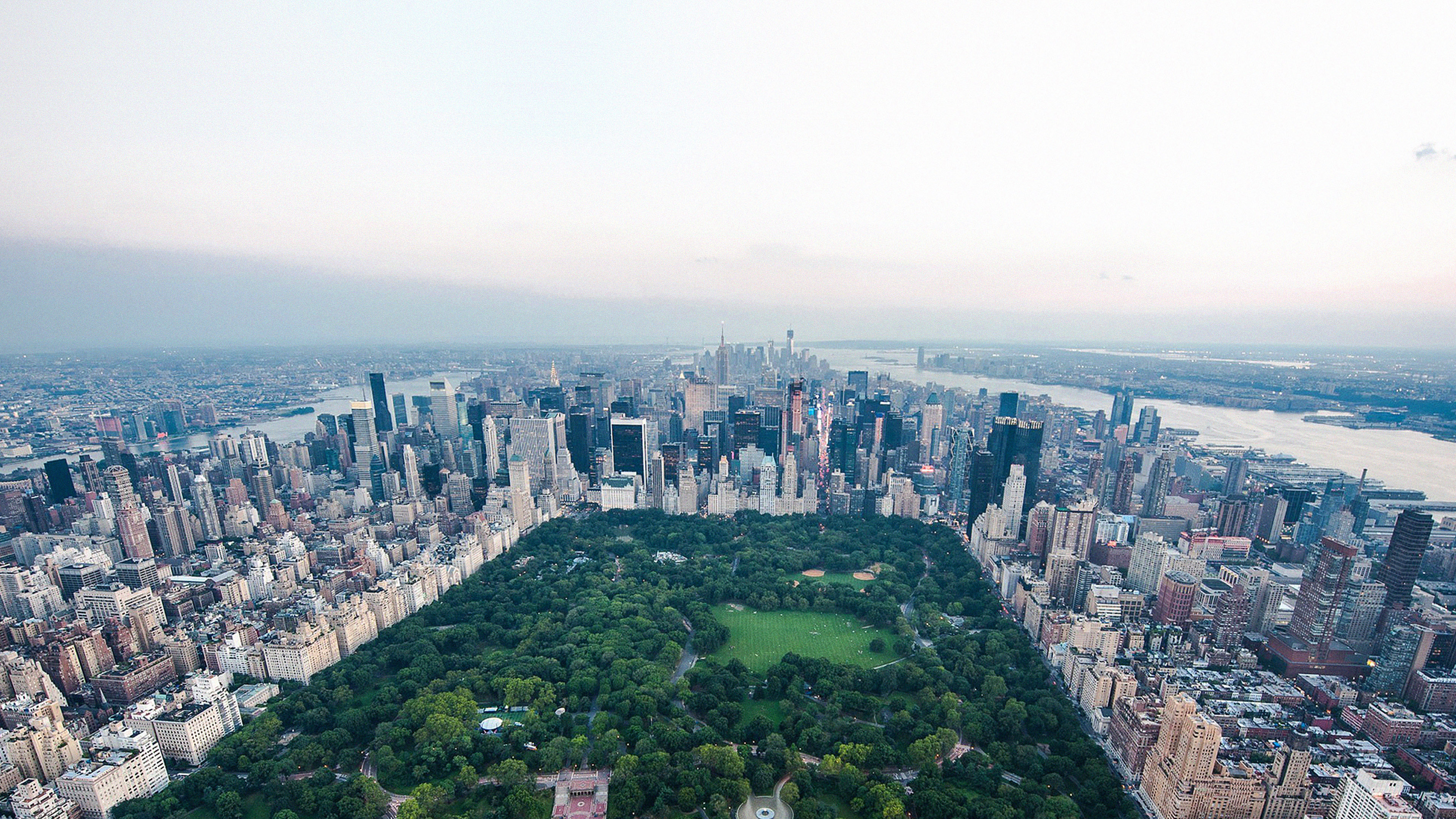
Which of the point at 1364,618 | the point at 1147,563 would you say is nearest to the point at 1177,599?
the point at 1147,563

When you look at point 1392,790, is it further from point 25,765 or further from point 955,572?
point 25,765

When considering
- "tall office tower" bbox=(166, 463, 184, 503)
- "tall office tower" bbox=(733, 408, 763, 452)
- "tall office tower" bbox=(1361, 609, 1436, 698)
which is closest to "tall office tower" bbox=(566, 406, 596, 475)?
"tall office tower" bbox=(733, 408, 763, 452)

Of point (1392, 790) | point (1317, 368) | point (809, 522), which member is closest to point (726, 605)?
point (809, 522)

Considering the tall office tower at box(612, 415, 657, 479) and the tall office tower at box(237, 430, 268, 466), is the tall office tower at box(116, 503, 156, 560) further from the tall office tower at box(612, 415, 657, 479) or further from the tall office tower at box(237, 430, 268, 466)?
the tall office tower at box(612, 415, 657, 479)

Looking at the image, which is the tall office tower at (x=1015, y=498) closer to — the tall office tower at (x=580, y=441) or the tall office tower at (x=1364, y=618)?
the tall office tower at (x=1364, y=618)

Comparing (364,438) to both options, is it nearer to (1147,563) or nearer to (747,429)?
(747,429)

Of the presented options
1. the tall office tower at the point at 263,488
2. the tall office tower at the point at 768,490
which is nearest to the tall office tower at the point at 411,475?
the tall office tower at the point at 263,488
